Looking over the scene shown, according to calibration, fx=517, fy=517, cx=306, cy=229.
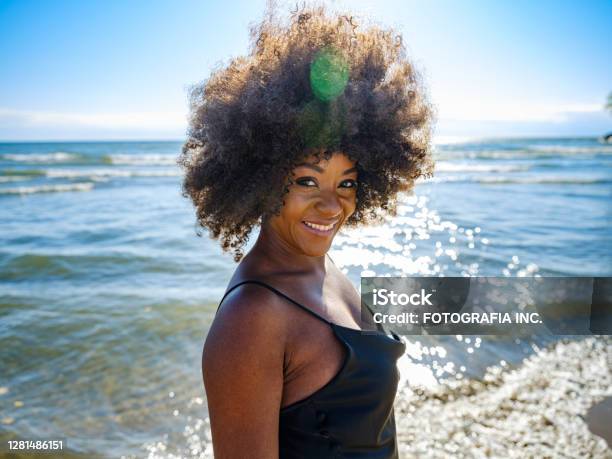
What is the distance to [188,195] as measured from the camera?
211 centimetres

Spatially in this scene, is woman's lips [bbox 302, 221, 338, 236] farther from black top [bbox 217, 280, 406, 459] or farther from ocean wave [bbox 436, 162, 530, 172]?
ocean wave [bbox 436, 162, 530, 172]

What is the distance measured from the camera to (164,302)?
625 centimetres

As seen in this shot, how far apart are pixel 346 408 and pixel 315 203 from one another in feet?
2.27

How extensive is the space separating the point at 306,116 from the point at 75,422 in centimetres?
347

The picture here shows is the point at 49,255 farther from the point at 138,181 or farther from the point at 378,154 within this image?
the point at 138,181

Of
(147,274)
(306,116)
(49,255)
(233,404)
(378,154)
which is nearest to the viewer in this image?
(233,404)

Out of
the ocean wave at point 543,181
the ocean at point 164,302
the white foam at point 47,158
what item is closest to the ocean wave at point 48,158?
the white foam at point 47,158

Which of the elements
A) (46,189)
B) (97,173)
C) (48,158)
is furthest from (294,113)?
(48,158)

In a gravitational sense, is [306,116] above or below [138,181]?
above

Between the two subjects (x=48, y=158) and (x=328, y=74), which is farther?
(x=48, y=158)

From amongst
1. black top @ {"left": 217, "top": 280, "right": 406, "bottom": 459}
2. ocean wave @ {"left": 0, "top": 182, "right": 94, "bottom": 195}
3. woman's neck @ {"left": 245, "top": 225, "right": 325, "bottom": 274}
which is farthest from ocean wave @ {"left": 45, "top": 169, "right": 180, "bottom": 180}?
black top @ {"left": 217, "top": 280, "right": 406, "bottom": 459}

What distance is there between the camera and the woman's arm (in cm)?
139

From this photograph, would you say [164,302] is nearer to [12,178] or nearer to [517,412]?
[517,412]

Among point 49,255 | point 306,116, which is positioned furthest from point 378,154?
point 49,255
